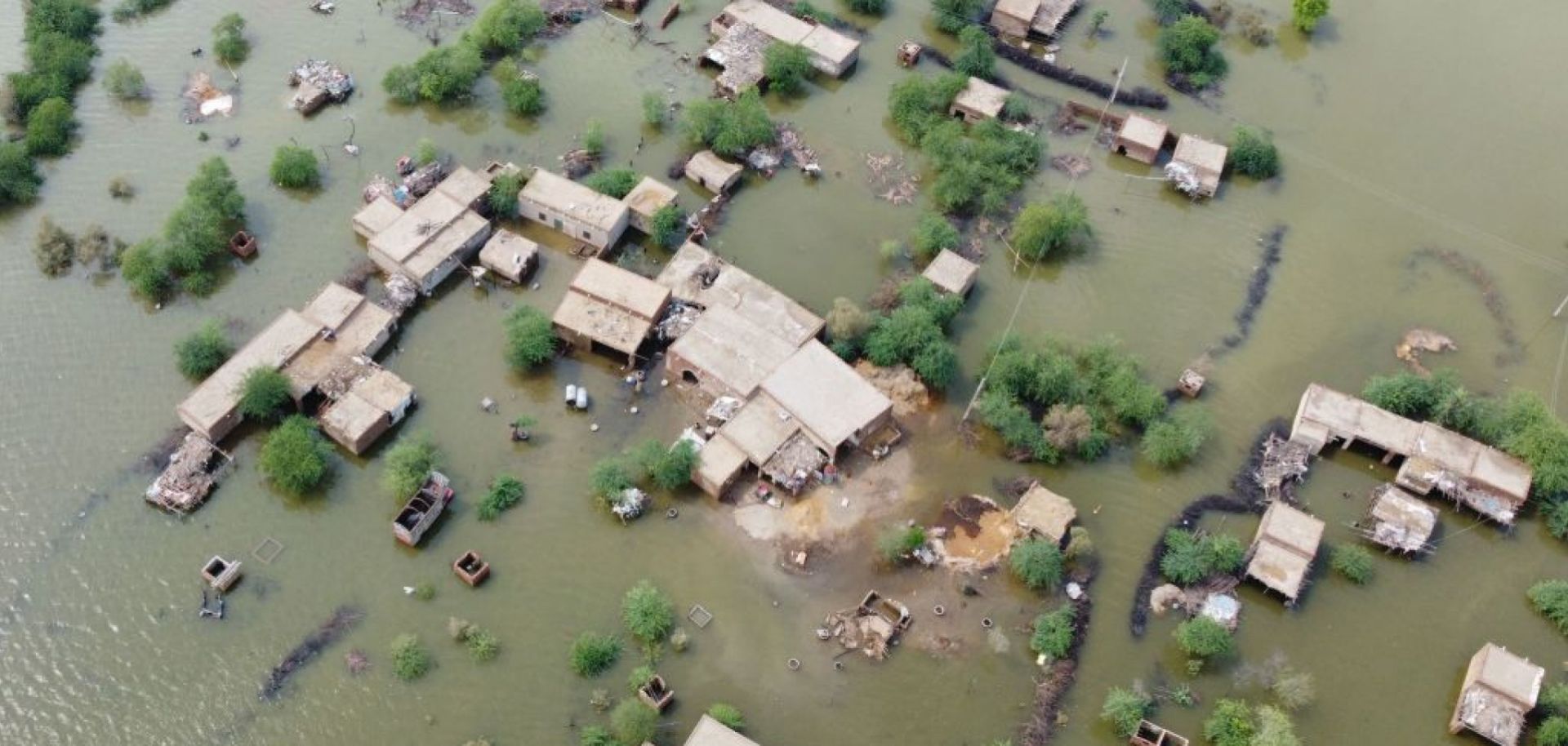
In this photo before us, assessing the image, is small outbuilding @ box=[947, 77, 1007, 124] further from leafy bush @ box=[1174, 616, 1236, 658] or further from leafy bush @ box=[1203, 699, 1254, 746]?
leafy bush @ box=[1203, 699, 1254, 746]

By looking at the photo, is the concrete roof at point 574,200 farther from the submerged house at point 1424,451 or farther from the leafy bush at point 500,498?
the submerged house at point 1424,451

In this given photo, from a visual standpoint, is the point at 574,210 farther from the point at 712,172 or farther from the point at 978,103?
the point at 978,103

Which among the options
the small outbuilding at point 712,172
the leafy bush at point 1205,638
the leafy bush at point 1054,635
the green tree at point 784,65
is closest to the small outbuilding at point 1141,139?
the green tree at point 784,65

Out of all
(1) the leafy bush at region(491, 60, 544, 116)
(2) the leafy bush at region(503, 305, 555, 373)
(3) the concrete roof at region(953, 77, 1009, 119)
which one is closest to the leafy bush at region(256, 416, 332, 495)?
(2) the leafy bush at region(503, 305, 555, 373)

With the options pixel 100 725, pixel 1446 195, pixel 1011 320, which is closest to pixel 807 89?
pixel 1011 320

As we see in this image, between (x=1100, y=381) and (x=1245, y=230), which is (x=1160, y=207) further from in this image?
(x=1100, y=381)

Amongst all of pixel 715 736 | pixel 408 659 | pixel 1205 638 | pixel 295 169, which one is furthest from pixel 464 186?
pixel 1205 638
